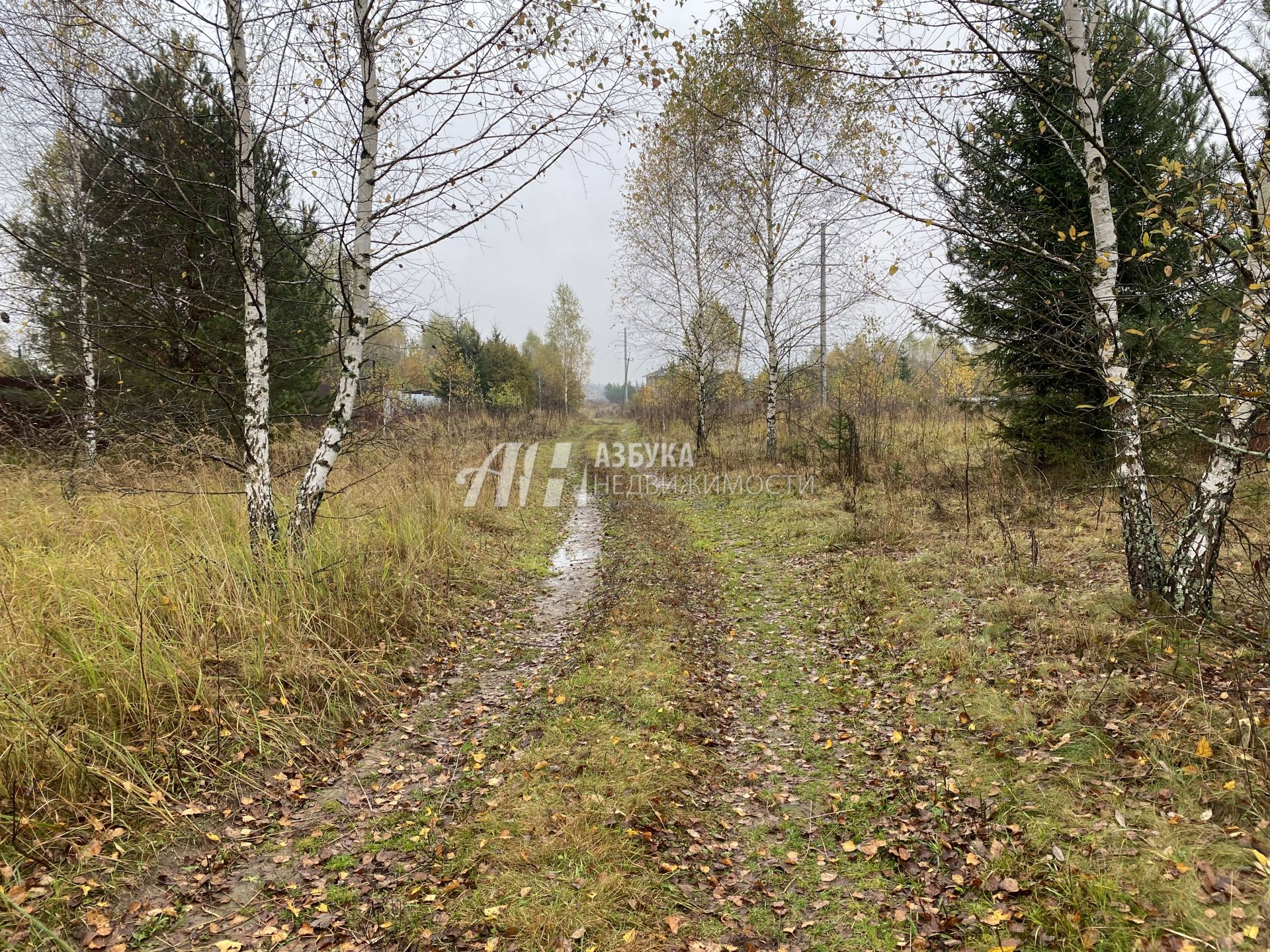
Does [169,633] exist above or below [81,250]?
below

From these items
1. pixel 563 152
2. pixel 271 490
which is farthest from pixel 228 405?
pixel 563 152

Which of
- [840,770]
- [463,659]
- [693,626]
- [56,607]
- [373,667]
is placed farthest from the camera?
[693,626]

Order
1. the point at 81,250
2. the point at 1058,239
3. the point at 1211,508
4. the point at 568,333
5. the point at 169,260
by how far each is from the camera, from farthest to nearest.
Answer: the point at 568,333, the point at 169,260, the point at 1058,239, the point at 81,250, the point at 1211,508

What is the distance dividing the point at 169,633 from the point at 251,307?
2.71 m

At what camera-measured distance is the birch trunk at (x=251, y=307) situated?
4.39 meters

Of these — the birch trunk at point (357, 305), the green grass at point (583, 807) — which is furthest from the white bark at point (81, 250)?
the green grass at point (583, 807)

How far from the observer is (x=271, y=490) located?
5.17 meters

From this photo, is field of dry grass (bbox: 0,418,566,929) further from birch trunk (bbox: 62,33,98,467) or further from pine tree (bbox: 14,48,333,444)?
pine tree (bbox: 14,48,333,444)

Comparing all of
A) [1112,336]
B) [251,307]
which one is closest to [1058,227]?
[1112,336]

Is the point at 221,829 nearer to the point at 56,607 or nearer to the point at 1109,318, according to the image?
the point at 56,607

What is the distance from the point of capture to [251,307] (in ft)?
15.5

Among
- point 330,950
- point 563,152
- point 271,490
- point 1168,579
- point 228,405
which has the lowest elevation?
point 330,950

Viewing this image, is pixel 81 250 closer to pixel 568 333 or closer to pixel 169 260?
pixel 169 260

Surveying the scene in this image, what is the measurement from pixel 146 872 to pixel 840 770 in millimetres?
3830
